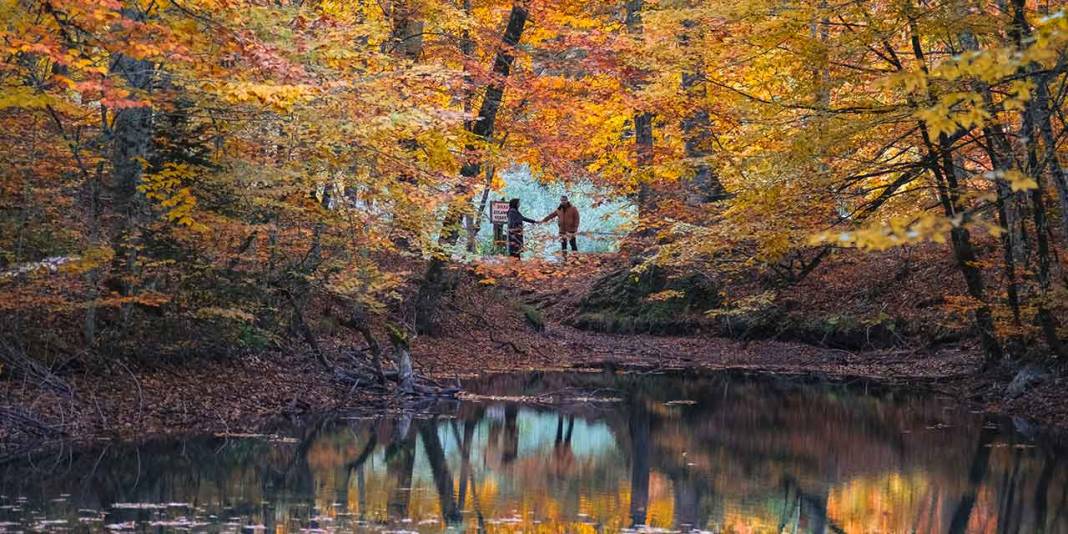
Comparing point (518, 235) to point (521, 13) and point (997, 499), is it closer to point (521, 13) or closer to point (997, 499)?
point (521, 13)

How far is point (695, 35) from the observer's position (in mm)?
16641

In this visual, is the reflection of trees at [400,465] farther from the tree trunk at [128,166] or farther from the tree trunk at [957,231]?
the tree trunk at [957,231]

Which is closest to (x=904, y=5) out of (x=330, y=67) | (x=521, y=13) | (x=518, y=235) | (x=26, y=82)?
(x=330, y=67)

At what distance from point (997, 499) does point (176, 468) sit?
6.87m

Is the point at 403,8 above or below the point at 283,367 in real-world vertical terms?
above

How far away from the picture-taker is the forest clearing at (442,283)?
28.2 feet

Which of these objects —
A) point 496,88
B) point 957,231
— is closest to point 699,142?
point 496,88

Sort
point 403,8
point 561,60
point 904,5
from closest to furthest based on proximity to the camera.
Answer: point 904,5 < point 403,8 < point 561,60

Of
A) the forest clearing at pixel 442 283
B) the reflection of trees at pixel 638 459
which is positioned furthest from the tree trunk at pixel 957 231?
the reflection of trees at pixel 638 459

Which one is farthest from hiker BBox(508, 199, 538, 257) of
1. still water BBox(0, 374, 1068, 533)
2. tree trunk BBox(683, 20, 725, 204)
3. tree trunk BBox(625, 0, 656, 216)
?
still water BBox(0, 374, 1068, 533)

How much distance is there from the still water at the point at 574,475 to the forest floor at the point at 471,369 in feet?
2.15

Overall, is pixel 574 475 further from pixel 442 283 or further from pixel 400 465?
pixel 442 283

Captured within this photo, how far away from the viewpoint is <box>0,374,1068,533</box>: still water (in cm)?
785

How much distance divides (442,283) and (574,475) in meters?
10.3
